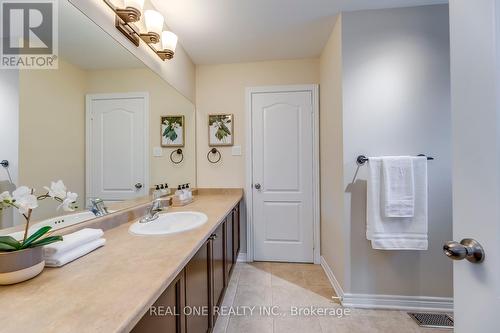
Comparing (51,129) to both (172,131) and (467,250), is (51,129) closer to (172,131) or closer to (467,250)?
(172,131)

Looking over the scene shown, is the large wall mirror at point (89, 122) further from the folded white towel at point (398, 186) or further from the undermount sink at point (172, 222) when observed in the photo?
the folded white towel at point (398, 186)

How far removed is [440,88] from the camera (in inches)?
70.6

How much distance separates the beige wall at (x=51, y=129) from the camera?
89 centimetres

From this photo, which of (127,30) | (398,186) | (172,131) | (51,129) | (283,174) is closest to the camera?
(51,129)

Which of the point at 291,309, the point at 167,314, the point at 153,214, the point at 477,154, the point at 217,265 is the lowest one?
the point at 291,309

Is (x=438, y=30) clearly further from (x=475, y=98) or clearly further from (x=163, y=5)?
(x=163, y=5)

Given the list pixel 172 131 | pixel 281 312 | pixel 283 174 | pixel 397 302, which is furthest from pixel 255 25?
pixel 397 302

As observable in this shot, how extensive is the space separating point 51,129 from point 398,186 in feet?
7.16

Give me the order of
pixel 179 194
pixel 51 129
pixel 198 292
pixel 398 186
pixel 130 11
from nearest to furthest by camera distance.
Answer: pixel 51 129
pixel 198 292
pixel 130 11
pixel 398 186
pixel 179 194

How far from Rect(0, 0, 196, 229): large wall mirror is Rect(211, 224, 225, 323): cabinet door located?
0.69 metres

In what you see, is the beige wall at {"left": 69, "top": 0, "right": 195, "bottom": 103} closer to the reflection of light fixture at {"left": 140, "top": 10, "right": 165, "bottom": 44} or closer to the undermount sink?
the reflection of light fixture at {"left": 140, "top": 10, "right": 165, "bottom": 44}

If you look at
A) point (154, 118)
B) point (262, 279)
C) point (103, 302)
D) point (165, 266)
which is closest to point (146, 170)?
point (154, 118)

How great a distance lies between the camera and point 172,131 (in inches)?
87.1

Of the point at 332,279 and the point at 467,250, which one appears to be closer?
the point at 467,250
